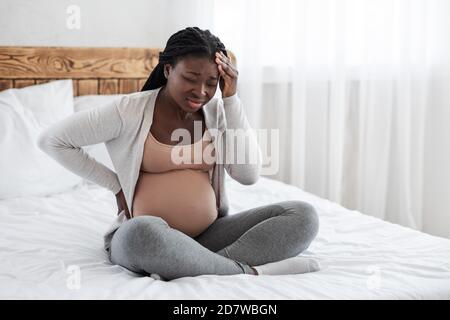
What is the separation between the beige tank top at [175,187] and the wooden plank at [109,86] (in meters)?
1.26

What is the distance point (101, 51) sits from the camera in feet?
8.61

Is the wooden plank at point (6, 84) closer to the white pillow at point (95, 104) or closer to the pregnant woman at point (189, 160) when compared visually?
the white pillow at point (95, 104)

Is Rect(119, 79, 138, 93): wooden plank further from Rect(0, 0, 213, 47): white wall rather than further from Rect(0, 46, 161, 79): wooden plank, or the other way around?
Rect(0, 0, 213, 47): white wall

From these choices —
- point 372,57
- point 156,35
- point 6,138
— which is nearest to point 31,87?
point 6,138

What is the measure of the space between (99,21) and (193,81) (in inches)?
60.2

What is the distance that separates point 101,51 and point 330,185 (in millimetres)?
1208

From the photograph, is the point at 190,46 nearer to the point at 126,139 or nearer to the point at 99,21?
the point at 126,139

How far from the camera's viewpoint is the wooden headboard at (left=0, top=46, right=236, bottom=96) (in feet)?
8.01

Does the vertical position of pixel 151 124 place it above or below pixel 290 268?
above

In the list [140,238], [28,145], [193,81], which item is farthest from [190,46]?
[28,145]

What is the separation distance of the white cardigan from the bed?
196mm

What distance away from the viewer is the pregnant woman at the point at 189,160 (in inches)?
53.7

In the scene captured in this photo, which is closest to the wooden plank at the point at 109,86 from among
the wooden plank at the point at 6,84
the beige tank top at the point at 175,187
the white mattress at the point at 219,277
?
the wooden plank at the point at 6,84
